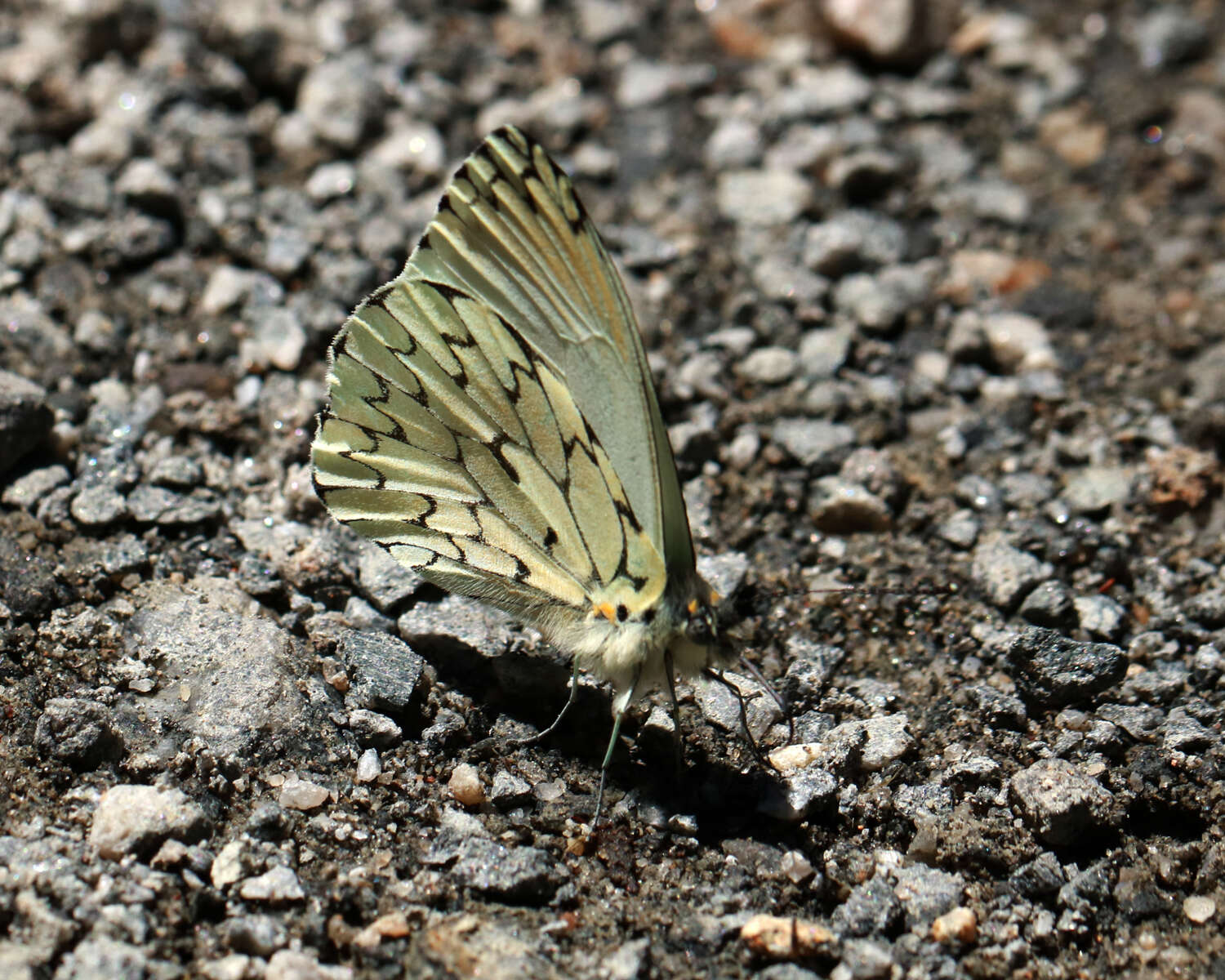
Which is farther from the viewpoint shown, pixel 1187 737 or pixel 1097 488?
pixel 1097 488

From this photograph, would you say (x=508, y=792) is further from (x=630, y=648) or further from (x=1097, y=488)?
(x=1097, y=488)

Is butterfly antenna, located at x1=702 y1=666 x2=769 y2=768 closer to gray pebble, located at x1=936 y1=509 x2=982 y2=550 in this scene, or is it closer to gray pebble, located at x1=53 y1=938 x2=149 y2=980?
gray pebble, located at x1=936 y1=509 x2=982 y2=550

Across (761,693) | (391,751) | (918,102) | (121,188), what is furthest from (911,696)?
(121,188)

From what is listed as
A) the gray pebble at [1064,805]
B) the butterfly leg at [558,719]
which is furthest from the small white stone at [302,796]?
the gray pebble at [1064,805]

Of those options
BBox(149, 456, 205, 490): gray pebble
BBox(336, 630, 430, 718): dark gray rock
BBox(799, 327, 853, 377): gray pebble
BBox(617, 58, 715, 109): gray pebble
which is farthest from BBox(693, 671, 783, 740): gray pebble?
BBox(617, 58, 715, 109): gray pebble

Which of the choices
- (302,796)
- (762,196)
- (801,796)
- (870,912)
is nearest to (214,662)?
A: (302,796)
